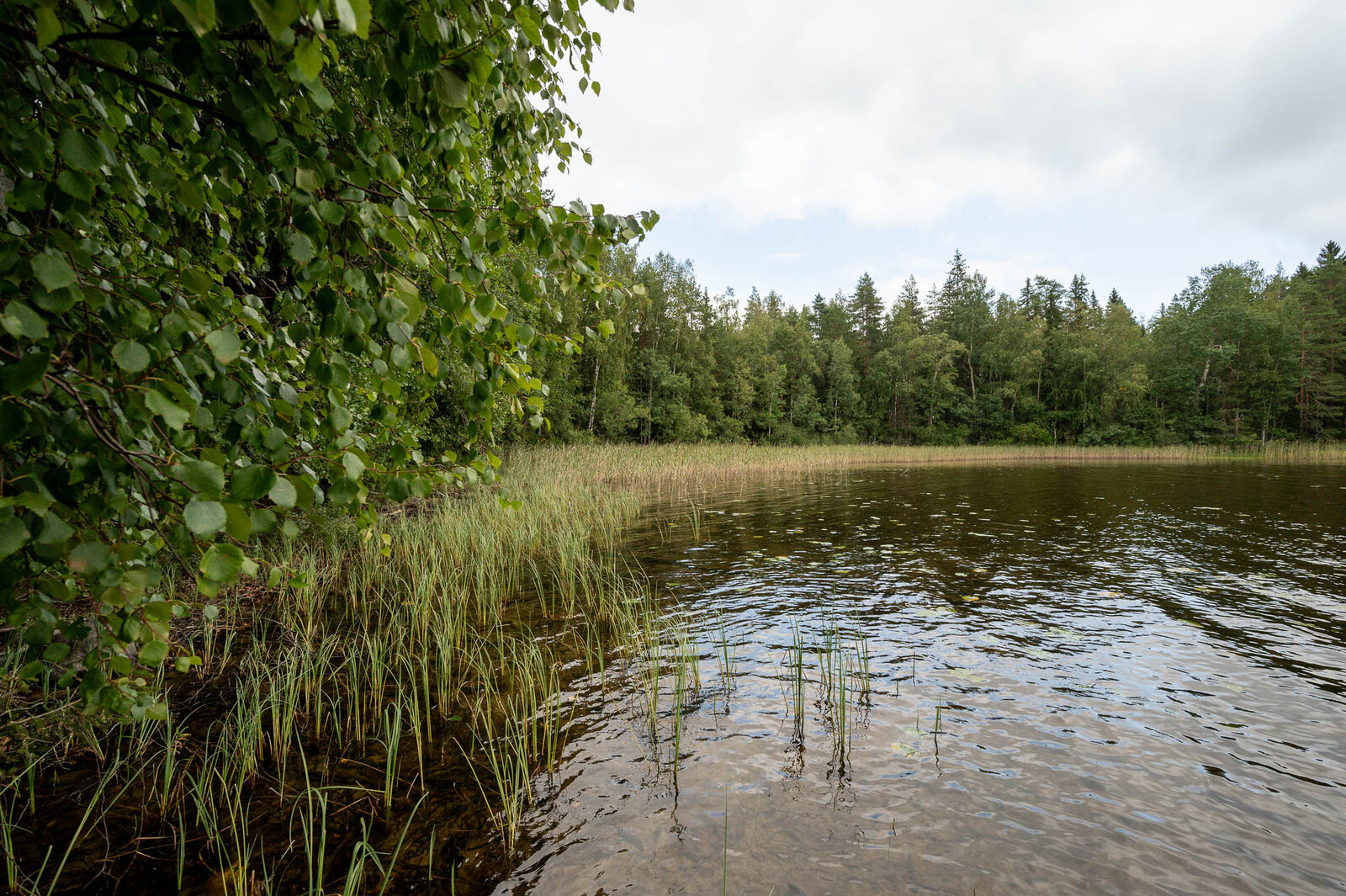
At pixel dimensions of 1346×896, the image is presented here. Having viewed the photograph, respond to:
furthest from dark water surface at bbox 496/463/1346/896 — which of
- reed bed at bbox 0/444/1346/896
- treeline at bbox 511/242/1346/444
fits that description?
treeline at bbox 511/242/1346/444

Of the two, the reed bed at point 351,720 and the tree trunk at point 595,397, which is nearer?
the reed bed at point 351,720

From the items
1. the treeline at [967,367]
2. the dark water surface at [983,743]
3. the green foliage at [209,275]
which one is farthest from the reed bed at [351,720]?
the treeline at [967,367]

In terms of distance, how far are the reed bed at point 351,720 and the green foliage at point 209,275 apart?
685 millimetres

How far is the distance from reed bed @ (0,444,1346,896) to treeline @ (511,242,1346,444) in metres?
22.8

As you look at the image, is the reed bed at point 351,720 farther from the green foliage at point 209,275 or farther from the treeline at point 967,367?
the treeline at point 967,367

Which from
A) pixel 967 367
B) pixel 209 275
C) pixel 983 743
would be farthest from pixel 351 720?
pixel 967 367

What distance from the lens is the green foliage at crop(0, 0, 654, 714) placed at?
1.34 m

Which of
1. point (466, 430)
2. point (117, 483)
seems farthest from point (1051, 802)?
point (117, 483)

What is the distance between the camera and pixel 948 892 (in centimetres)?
270

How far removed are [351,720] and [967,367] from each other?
66.5 m

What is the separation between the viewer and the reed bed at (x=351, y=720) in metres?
2.89

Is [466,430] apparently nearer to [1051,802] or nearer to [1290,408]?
[1051,802]

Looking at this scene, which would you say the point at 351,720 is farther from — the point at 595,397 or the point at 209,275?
the point at 595,397

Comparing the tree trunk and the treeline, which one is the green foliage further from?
the tree trunk
